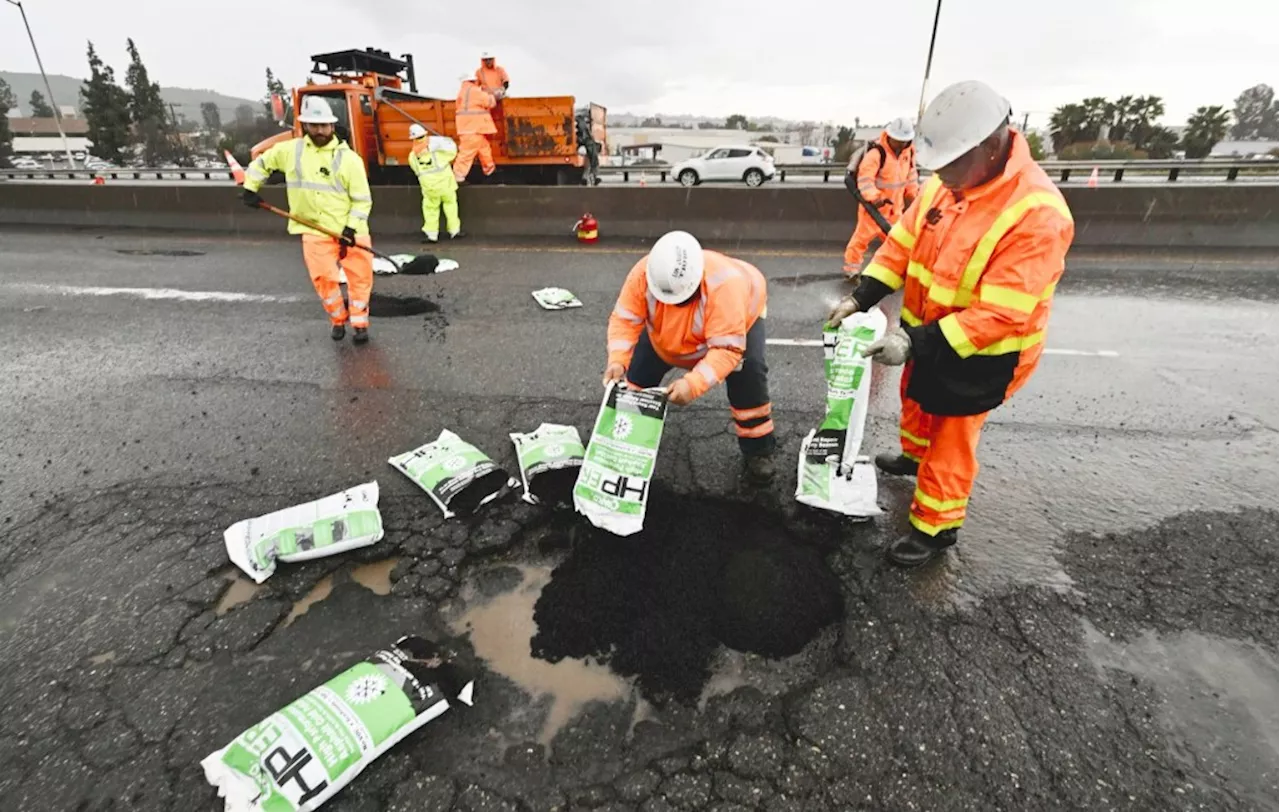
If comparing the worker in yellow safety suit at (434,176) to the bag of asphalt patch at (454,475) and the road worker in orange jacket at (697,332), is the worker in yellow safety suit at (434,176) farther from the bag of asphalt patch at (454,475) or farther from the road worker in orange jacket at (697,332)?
the road worker in orange jacket at (697,332)

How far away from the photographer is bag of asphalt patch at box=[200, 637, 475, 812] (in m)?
1.67

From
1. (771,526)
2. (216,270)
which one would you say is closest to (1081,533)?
(771,526)

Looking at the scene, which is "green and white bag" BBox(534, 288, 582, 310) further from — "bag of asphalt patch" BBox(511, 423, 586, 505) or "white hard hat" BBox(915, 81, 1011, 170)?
"white hard hat" BBox(915, 81, 1011, 170)

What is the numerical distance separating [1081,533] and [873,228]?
16.3 feet

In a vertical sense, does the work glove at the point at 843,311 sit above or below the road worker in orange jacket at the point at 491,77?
below

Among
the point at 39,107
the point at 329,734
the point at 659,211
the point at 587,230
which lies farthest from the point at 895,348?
the point at 39,107

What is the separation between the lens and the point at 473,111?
33.1ft

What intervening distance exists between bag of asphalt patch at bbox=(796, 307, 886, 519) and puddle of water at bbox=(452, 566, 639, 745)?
129 cm

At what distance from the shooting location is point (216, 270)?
7.91m

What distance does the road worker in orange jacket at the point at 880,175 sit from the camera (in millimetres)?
6895

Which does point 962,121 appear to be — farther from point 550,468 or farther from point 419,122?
point 419,122

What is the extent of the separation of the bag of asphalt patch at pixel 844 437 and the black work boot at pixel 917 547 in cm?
21

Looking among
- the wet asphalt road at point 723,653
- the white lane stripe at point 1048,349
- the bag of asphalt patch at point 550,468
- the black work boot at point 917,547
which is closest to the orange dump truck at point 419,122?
the wet asphalt road at point 723,653

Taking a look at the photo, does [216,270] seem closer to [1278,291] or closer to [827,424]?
[827,424]
